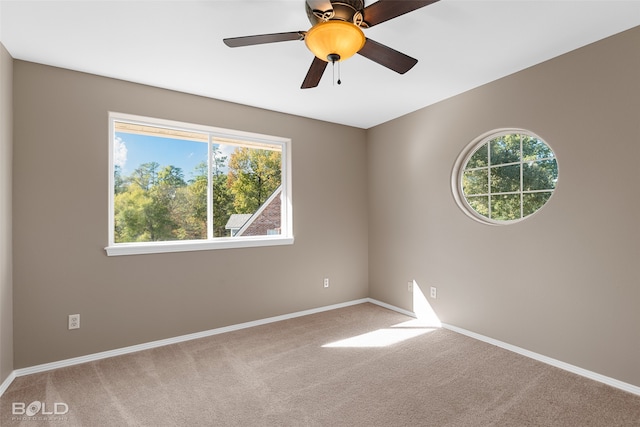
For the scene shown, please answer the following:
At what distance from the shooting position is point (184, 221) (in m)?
3.22

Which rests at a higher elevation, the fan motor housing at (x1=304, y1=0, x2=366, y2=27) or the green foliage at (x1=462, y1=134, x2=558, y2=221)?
the fan motor housing at (x1=304, y1=0, x2=366, y2=27)

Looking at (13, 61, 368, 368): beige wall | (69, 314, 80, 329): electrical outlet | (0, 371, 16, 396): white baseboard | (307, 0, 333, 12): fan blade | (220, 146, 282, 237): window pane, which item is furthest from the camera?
(220, 146, 282, 237): window pane

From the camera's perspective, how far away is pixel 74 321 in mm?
2615

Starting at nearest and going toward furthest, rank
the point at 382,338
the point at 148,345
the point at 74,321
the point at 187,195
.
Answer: the point at 74,321 < the point at 148,345 < the point at 382,338 < the point at 187,195

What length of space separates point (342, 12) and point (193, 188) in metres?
2.36

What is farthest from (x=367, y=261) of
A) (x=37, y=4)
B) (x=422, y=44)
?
(x=37, y=4)

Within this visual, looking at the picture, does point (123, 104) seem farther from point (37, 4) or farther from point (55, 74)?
point (37, 4)

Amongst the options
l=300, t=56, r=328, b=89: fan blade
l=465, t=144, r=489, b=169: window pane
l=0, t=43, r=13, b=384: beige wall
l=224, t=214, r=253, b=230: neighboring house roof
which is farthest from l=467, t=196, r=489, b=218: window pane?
l=0, t=43, r=13, b=384: beige wall

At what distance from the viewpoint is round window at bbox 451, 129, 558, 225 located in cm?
277

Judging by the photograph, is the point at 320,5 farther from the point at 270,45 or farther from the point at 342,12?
the point at 270,45

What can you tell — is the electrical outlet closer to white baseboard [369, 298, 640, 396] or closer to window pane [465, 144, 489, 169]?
white baseboard [369, 298, 640, 396]

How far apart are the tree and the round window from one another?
2.01 meters

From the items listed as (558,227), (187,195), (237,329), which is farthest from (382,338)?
(187,195)

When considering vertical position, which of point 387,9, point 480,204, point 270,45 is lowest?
point 480,204
